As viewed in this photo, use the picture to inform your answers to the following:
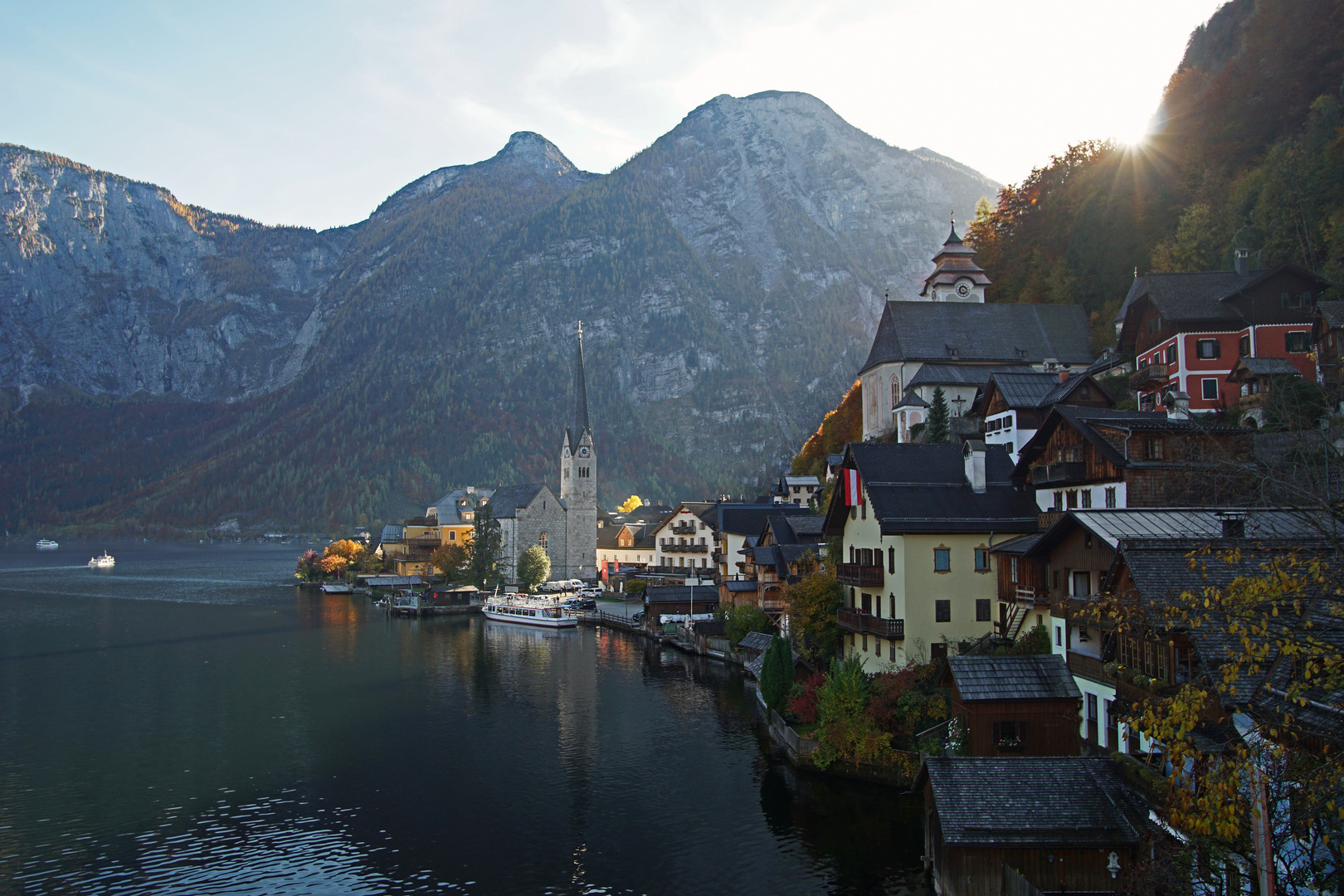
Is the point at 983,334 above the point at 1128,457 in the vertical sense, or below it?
above

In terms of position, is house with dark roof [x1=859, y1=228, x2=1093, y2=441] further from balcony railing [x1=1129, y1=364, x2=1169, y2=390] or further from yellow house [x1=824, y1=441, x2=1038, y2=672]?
yellow house [x1=824, y1=441, x2=1038, y2=672]

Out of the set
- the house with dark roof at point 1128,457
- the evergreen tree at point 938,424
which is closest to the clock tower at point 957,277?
the evergreen tree at point 938,424

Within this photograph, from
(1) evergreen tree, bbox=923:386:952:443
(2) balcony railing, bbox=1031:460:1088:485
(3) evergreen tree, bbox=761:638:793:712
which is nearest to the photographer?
(2) balcony railing, bbox=1031:460:1088:485

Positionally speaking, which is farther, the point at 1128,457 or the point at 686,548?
the point at 686,548

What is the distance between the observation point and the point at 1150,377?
45.3 meters

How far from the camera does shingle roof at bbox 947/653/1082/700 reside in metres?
24.7

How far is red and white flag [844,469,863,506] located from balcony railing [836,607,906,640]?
4296 mm

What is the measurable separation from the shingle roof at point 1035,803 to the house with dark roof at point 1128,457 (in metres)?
9.71

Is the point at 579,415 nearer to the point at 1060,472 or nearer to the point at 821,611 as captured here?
the point at 821,611

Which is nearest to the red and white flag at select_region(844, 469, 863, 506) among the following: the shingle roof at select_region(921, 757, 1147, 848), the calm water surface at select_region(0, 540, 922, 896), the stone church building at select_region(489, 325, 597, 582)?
the calm water surface at select_region(0, 540, 922, 896)

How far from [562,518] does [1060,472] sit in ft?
273

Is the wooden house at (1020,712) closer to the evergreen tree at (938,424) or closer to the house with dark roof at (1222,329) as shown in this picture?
the house with dark roof at (1222,329)

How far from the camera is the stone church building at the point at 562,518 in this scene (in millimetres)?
106000

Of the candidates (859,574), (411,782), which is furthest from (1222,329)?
(411,782)
